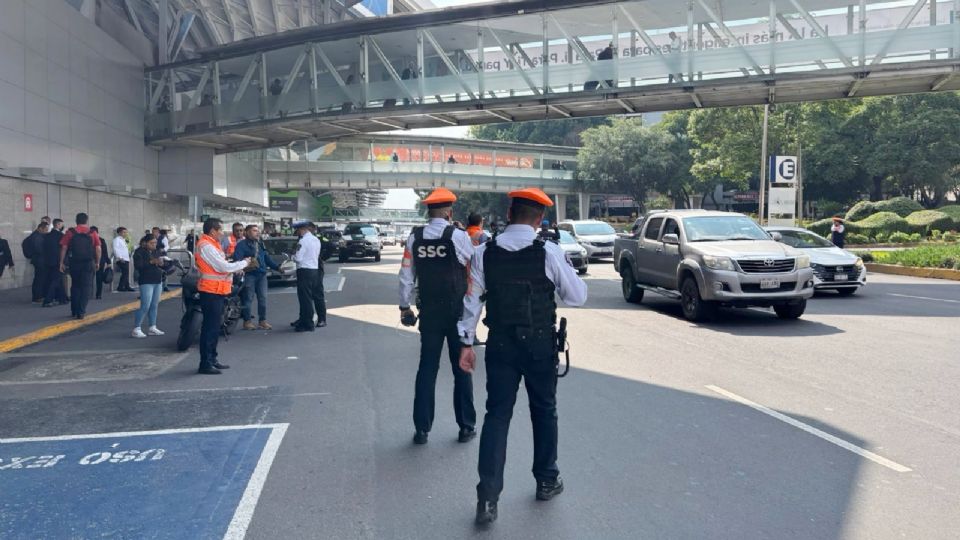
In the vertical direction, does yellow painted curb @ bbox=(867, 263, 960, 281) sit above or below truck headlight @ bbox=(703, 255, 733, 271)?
below

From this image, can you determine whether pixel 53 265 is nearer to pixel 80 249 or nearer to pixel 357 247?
pixel 80 249

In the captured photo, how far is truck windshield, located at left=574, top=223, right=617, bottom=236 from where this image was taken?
31000mm

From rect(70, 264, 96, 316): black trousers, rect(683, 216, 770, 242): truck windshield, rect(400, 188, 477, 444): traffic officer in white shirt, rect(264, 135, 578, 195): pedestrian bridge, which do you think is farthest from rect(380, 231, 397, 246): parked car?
rect(400, 188, 477, 444): traffic officer in white shirt

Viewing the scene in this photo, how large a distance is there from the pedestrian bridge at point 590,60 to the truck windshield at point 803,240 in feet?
15.3

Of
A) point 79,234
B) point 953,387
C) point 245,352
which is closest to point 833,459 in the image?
point 953,387

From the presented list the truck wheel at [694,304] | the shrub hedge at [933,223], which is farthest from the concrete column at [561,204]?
the truck wheel at [694,304]

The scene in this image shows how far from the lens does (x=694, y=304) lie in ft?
41.2

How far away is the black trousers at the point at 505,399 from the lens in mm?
4348

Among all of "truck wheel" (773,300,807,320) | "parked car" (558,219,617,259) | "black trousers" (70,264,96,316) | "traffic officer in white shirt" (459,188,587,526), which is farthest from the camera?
"parked car" (558,219,617,259)

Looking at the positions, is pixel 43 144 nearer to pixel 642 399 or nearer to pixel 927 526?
pixel 642 399

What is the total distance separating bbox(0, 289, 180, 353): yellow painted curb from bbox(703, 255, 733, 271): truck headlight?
10.6 meters

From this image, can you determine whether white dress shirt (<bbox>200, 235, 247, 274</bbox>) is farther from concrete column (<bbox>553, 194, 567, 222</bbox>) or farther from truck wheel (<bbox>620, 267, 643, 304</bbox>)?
concrete column (<bbox>553, 194, 567, 222</bbox>)

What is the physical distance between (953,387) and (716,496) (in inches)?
169

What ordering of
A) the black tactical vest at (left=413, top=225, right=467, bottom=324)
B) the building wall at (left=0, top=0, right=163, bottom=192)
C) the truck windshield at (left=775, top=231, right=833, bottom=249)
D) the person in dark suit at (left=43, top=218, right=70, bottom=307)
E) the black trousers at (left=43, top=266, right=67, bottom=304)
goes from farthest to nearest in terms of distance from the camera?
the building wall at (left=0, top=0, right=163, bottom=192) → the truck windshield at (left=775, top=231, right=833, bottom=249) → the black trousers at (left=43, top=266, right=67, bottom=304) → the person in dark suit at (left=43, top=218, right=70, bottom=307) → the black tactical vest at (left=413, top=225, right=467, bottom=324)
